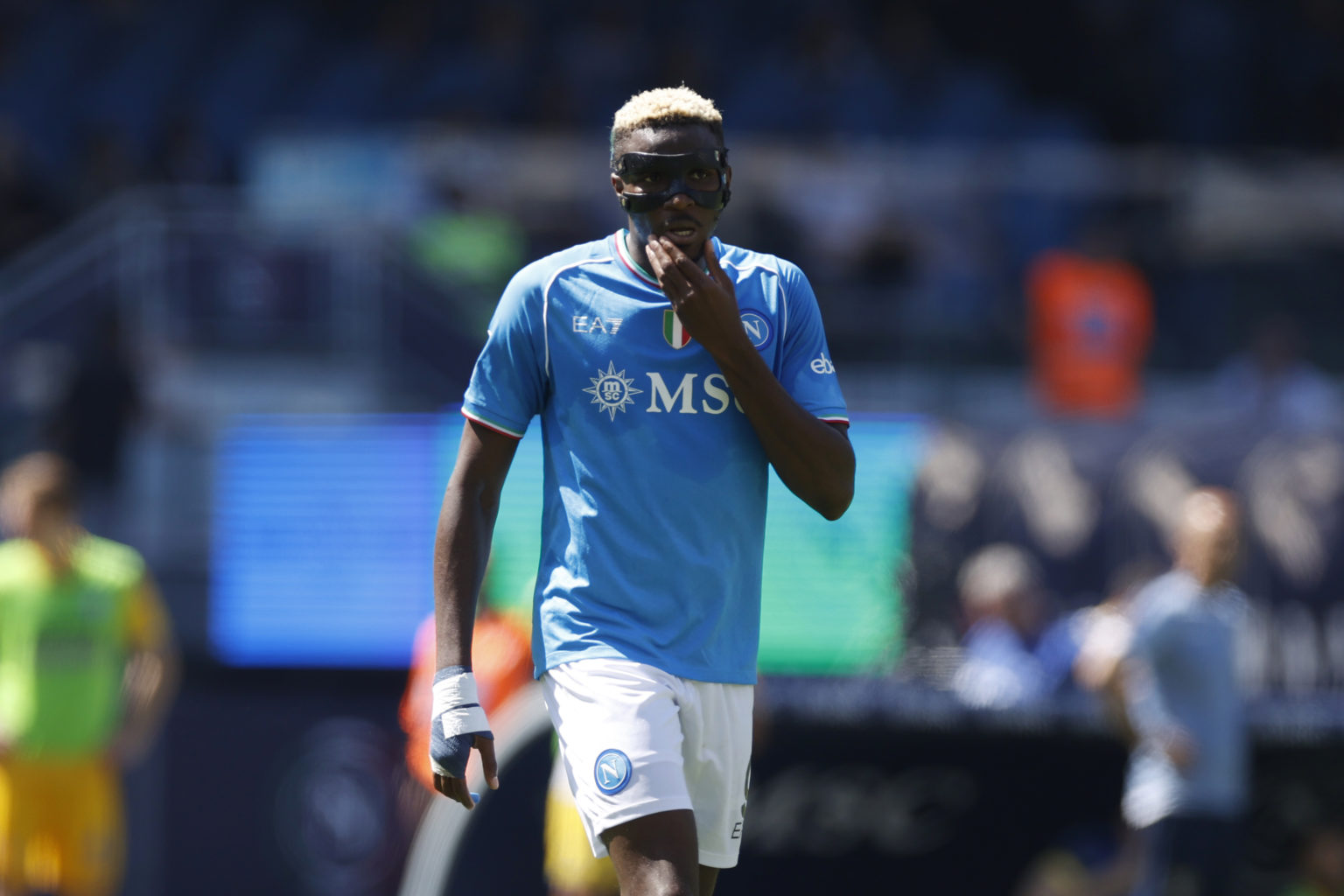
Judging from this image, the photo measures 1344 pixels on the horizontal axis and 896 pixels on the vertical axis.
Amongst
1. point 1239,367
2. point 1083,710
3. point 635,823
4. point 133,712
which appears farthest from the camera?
point 1239,367

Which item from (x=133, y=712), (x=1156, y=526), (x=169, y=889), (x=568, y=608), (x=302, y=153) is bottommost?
(x=169, y=889)

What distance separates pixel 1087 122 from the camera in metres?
14.7

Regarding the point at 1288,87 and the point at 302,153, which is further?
the point at 1288,87

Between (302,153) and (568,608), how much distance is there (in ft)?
26.8

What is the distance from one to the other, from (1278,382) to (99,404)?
693cm

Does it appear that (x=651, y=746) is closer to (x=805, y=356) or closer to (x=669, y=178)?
(x=805, y=356)

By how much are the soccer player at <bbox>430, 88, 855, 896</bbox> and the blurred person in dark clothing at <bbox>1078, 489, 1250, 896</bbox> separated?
14.0 feet

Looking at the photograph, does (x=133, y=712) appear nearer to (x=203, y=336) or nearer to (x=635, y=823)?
(x=203, y=336)

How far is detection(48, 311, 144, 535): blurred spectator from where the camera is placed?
33.9 feet

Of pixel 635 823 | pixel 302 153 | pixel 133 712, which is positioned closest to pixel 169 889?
pixel 133 712

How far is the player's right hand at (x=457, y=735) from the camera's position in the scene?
3.55 meters

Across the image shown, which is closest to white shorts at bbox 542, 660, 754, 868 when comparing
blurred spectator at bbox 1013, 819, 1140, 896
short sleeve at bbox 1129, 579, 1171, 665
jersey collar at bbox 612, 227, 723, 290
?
jersey collar at bbox 612, 227, 723, 290

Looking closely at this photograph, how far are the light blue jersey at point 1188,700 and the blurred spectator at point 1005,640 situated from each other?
1.10 metres

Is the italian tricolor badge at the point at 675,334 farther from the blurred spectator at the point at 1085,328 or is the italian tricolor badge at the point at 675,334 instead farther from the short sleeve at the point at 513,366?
the blurred spectator at the point at 1085,328
